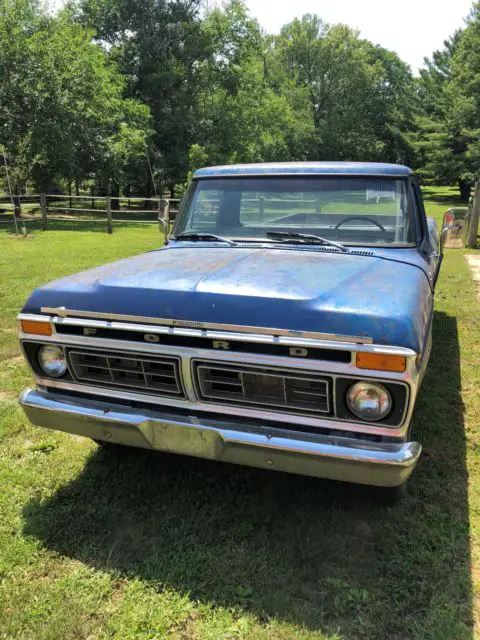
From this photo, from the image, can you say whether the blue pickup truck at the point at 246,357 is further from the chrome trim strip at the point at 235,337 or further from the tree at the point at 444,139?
the tree at the point at 444,139

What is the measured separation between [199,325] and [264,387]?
16.4 inches

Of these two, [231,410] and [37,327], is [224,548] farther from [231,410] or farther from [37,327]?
[37,327]

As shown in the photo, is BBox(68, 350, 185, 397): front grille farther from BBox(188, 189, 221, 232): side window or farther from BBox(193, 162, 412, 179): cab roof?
BBox(193, 162, 412, 179): cab roof

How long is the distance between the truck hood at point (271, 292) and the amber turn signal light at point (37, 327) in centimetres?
7

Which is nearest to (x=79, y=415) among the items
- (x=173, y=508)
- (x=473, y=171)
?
(x=173, y=508)

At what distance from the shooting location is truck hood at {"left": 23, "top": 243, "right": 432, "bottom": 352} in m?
2.17

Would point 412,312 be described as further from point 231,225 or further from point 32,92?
point 32,92

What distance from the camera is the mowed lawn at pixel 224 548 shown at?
2.16 metres

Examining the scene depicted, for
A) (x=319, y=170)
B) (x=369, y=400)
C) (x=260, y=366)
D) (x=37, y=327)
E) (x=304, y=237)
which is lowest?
(x=369, y=400)

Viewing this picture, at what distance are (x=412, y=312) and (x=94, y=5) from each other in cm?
3060

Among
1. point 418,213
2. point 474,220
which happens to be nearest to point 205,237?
point 418,213

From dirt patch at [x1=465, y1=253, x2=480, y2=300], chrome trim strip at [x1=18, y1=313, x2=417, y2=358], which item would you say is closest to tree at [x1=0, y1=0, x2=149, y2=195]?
dirt patch at [x1=465, y1=253, x2=480, y2=300]

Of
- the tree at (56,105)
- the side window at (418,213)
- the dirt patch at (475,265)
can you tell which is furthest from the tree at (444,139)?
the side window at (418,213)

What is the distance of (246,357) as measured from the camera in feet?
7.45
